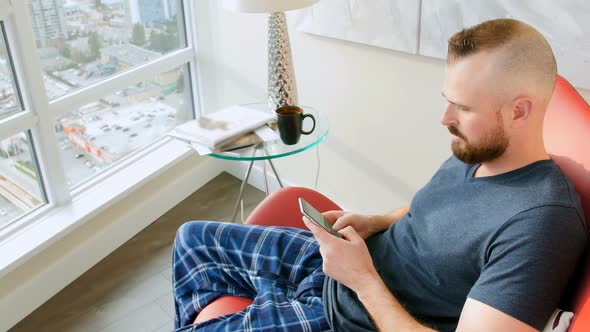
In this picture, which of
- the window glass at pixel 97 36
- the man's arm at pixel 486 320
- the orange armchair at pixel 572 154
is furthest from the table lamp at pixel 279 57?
the man's arm at pixel 486 320

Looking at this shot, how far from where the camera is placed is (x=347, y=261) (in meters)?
1.18

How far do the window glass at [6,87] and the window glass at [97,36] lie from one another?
0.53 ft

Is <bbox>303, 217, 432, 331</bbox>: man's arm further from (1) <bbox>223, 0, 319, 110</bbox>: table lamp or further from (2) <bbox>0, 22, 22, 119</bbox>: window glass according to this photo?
(2) <bbox>0, 22, 22, 119</bbox>: window glass

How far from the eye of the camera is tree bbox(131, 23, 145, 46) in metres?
2.35

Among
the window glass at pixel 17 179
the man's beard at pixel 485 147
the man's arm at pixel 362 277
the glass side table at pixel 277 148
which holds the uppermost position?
the man's beard at pixel 485 147

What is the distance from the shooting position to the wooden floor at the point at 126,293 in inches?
75.7

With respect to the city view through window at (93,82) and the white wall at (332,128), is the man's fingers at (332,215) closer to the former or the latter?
the white wall at (332,128)

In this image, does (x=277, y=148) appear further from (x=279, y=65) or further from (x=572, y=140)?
(x=572, y=140)

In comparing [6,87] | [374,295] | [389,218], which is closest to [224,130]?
[389,218]

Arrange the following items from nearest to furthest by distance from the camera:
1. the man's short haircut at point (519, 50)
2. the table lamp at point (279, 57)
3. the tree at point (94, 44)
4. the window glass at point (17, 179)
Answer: the man's short haircut at point (519, 50), the table lamp at point (279, 57), the window glass at point (17, 179), the tree at point (94, 44)

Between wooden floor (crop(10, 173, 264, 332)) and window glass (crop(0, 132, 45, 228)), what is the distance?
35 centimetres

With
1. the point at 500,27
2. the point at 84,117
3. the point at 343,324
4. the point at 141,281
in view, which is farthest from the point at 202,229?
the point at 84,117

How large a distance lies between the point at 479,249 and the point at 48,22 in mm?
1692

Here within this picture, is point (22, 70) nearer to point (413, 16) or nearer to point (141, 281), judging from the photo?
point (141, 281)
